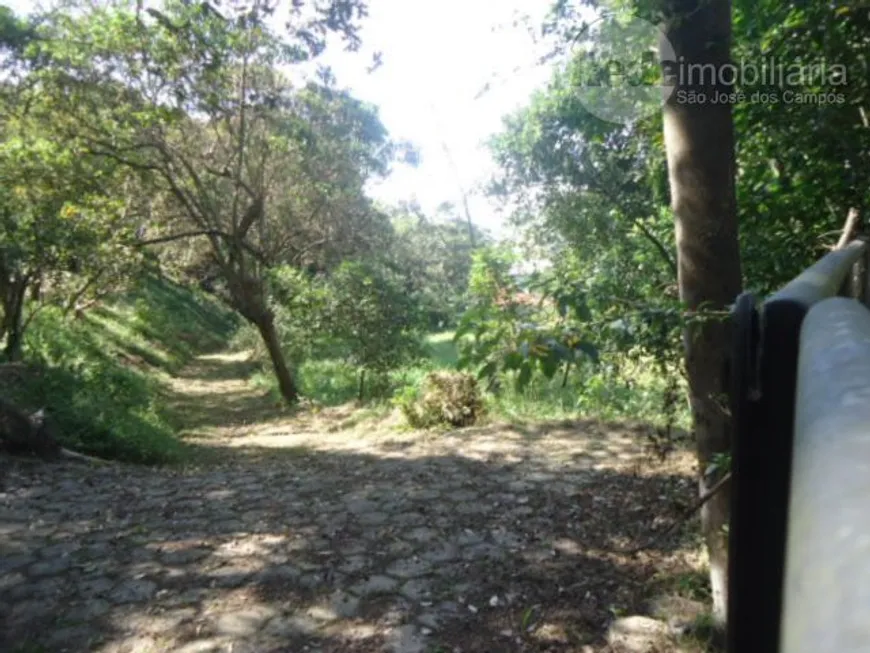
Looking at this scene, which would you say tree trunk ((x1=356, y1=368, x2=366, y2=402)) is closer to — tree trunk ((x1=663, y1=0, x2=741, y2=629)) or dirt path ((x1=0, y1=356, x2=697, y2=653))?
dirt path ((x1=0, y1=356, x2=697, y2=653))

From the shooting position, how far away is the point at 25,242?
8367mm

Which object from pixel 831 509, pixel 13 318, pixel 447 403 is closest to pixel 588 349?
pixel 831 509

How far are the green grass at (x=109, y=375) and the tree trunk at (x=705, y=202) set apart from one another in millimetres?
6241

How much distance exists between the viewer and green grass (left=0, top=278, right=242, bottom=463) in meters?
6.98

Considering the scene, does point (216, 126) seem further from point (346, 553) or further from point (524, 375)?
point (524, 375)

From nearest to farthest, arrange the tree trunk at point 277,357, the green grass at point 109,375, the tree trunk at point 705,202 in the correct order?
the tree trunk at point 705,202 < the green grass at point 109,375 < the tree trunk at point 277,357

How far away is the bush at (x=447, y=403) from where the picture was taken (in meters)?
7.60

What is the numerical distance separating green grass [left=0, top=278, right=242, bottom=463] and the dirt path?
A: 140 cm

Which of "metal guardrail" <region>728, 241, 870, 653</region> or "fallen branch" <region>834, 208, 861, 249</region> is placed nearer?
"metal guardrail" <region>728, 241, 870, 653</region>

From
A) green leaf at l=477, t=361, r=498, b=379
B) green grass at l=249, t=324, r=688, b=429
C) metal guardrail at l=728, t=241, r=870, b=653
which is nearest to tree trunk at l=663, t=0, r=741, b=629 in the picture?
green leaf at l=477, t=361, r=498, b=379

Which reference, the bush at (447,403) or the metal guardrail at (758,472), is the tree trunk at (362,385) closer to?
the bush at (447,403)

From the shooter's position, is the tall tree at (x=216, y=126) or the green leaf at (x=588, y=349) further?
the tall tree at (x=216, y=126)

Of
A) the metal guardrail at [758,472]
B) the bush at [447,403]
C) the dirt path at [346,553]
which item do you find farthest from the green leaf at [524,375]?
the bush at [447,403]

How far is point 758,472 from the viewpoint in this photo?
2.24ft
